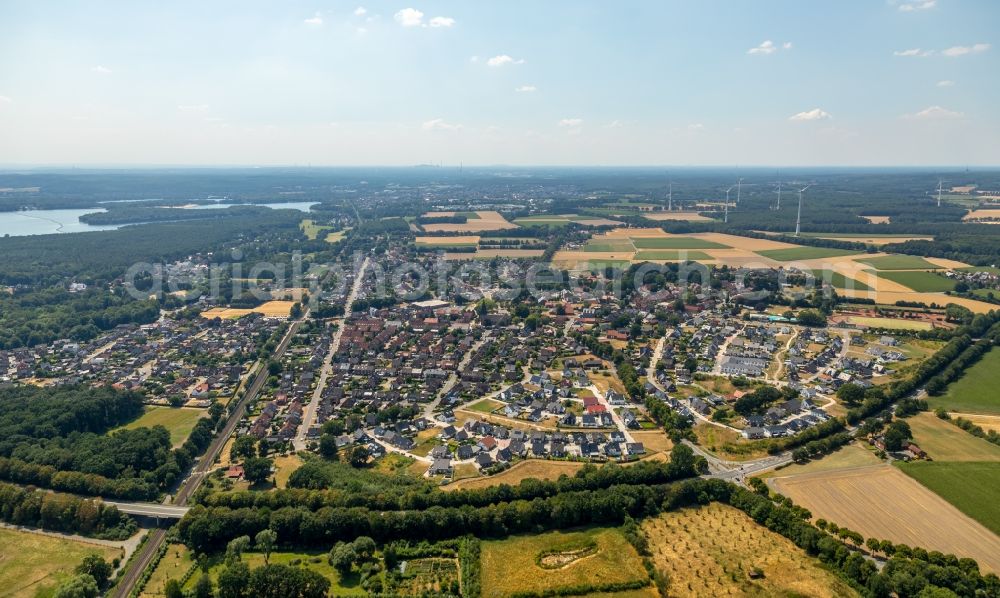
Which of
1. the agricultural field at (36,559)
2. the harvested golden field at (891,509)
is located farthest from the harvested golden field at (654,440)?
the agricultural field at (36,559)

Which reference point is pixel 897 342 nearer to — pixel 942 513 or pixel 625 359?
pixel 625 359

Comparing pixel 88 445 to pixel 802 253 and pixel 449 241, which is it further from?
pixel 802 253

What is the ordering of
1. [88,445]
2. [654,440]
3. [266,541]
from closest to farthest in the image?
[266,541]
[88,445]
[654,440]

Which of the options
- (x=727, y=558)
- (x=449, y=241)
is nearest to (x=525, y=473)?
(x=727, y=558)

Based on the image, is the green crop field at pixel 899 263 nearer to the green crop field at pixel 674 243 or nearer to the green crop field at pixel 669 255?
the green crop field at pixel 674 243

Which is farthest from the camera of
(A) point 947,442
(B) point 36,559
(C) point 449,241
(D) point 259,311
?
(C) point 449,241

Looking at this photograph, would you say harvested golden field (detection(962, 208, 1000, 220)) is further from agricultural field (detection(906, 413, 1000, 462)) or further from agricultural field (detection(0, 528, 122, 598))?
agricultural field (detection(0, 528, 122, 598))
